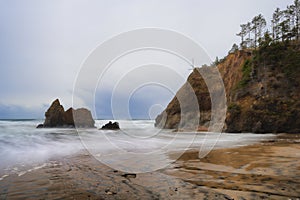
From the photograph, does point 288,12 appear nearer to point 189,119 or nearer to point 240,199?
point 189,119

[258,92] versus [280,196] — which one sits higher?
[258,92]

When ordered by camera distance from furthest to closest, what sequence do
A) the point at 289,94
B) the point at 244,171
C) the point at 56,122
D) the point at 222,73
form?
the point at 222,73
the point at 56,122
the point at 289,94
the point at 244,171

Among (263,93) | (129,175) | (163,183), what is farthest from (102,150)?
(263,93)

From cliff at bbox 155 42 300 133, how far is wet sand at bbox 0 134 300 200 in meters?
17.9

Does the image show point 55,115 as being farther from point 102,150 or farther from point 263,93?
point 263,93

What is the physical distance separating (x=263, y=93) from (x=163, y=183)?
945 inches

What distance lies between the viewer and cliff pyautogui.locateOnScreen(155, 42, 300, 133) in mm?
20672

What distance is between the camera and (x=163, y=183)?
150 inches

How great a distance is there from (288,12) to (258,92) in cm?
1675

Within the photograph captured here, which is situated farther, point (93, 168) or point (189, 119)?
point (189, 119)

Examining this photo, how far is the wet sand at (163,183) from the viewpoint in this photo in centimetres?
316

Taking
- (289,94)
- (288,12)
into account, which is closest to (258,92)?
(289,94)

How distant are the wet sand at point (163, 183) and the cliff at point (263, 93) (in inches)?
705

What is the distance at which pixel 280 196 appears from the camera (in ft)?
9.80
